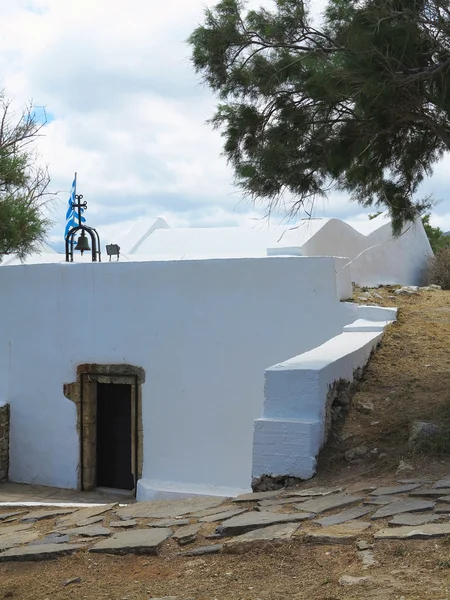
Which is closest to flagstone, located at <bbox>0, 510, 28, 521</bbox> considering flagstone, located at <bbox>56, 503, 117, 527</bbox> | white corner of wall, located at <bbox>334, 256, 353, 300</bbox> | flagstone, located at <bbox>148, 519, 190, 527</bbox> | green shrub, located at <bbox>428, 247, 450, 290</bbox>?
flagstone, located at <bbox>56, 503, 117, 527</bbox>

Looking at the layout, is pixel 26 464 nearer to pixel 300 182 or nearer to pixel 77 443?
pixel 77 443

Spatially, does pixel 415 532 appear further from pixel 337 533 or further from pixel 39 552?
pixel 39 552

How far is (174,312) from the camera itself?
9477 mm

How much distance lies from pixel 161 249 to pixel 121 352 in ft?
15.4

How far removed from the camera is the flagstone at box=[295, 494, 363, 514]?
13.9ft

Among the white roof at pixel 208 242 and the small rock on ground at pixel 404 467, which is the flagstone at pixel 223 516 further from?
the white roof at pixel 208 242

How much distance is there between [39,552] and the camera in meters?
4.01

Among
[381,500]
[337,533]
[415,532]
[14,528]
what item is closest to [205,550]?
[337,533]

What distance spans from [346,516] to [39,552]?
1.66 metres

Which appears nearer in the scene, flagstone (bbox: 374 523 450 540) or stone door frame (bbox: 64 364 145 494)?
flagstone (bbox: 374 523 450 540)

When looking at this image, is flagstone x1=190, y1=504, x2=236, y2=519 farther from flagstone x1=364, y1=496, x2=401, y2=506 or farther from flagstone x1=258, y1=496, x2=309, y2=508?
flagstone x1=364, y1=496, x2=401, y2=506

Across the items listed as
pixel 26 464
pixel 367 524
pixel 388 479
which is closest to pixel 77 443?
pixel 26 464

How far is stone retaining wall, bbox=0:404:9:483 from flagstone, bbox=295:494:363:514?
278 inches

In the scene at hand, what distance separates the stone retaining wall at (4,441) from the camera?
10516mm
